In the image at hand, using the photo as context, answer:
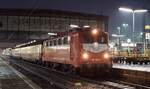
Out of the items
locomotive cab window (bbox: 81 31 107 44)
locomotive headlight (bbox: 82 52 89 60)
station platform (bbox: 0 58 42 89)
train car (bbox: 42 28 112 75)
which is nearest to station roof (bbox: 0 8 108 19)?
station platform (bbox: 0 58 42 89)

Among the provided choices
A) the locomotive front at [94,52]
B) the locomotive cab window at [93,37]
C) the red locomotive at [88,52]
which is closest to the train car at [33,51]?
the red locomotive at [88,52]

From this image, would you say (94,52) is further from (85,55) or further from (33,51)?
(33,51)

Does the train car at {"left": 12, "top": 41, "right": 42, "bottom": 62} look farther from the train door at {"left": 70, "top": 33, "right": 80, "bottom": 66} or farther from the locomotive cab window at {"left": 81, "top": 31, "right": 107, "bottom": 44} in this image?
the locomotive cab window at {"left": 81, "top": 31, "right": 107, "bottom": 44}

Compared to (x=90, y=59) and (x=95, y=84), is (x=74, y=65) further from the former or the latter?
(x=95, y=84)

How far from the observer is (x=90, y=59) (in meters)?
27.0

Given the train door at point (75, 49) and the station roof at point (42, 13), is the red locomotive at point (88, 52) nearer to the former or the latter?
the train door at point (75, 49)

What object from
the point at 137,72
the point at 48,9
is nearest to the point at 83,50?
the point at 137,72

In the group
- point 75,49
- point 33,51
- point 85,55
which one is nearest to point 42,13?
point 33,51

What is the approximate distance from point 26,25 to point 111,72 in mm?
81579

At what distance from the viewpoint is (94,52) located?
89.2 feet

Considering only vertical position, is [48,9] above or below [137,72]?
above

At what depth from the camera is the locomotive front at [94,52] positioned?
26922 mm

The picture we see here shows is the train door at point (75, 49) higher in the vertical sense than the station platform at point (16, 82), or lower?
higher

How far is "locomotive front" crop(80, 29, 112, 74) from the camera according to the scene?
26.9 meters
